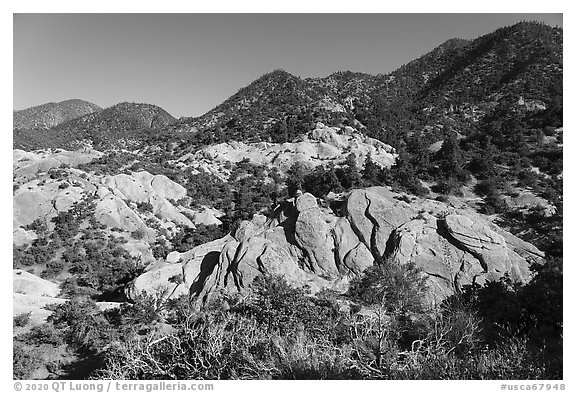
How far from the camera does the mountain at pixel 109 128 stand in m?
62.8

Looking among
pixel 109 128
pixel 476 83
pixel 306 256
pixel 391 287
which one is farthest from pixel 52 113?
pixel 391 287

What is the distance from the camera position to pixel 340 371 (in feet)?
24.4

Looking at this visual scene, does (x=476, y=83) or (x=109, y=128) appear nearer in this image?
(x=476, y=83)

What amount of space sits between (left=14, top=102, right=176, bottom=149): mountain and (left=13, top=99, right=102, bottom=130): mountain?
95.3ft

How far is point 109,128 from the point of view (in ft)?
262

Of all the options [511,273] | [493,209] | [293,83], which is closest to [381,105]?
[293,83]

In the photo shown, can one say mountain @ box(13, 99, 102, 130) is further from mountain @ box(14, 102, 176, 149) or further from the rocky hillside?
the rocky hillside

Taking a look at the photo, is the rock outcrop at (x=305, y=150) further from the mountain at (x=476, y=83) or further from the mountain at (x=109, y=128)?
the mountain at (x=109, y=128)

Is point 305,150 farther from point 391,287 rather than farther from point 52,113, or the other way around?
point 52,113

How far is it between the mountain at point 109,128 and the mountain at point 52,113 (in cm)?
A: 2904

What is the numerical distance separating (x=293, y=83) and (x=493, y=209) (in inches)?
2315

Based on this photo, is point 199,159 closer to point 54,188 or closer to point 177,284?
point 54,188

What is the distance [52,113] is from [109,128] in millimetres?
58625

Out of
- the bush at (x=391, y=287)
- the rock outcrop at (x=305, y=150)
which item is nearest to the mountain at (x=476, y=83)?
the rock outcrop at (x=305, y=150)
